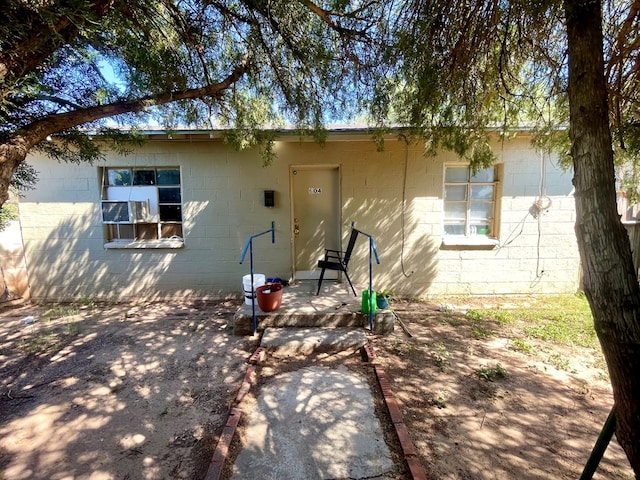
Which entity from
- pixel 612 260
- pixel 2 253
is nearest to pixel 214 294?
pixel 2 253

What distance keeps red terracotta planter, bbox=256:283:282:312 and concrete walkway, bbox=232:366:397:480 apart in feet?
3.80

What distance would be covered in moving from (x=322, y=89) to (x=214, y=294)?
3.98m

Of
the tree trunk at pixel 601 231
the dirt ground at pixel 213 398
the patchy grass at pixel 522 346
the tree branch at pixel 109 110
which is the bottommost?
the dirt ground at pixel 213 398

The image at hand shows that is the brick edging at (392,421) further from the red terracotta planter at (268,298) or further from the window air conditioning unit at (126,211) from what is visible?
the window air conditioning unit at (126,211)

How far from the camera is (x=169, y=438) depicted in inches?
85.0

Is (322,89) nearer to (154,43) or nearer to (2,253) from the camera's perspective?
(154,43)

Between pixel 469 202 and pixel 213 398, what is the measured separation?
16.7 feet

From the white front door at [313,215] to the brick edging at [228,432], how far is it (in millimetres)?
2616

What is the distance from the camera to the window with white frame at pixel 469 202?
5.33 meters

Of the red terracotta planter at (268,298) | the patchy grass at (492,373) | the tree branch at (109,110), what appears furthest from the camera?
the red terracotta planter at (268,298)

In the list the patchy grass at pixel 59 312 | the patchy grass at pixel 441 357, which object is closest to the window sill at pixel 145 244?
the patchy grass at pixel 59 312

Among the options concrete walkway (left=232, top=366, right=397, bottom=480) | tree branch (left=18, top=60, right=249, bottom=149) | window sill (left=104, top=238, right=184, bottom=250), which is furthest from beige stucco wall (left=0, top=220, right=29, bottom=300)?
concrete walkway (left=232, top=366, right=397, bottom=480)

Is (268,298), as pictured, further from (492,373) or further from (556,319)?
(556,319)

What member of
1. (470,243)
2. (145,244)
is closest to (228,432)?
(145,244)
